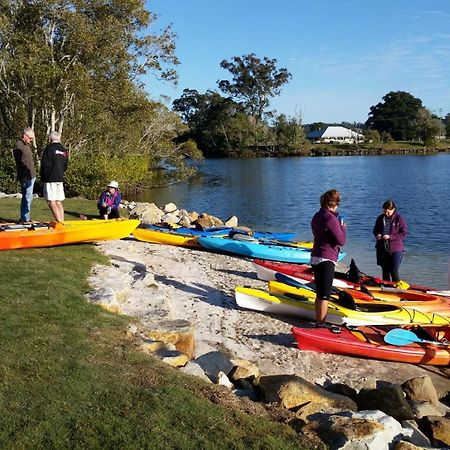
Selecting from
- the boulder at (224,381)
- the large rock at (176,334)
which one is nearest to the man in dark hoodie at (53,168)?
the large rock at (176,334)

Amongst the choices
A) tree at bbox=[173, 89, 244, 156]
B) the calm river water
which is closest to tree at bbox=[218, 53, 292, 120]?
tree at bbox=[173, 89, 244, 156]

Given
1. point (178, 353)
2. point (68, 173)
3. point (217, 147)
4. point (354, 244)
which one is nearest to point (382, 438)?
point (178, 353)

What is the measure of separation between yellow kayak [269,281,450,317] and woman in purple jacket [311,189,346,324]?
1.58m

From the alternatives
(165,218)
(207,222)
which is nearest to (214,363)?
(207,222)

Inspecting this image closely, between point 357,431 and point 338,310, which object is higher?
point 357,431

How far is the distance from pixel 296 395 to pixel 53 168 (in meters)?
7.74

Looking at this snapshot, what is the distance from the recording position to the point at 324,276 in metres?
7.96

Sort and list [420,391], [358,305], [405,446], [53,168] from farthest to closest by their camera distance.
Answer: [53,168] < [358,305] < [420,391] < [405,446]

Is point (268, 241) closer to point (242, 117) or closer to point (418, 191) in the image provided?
point (418, 191)

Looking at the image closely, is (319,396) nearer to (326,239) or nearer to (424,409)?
(424,409)

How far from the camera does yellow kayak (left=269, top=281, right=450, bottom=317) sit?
9.60 m

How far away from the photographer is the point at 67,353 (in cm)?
555

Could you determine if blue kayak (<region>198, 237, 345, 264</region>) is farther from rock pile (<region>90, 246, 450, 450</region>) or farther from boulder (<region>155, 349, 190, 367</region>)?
boulder (<region>155, 349, 190, 367</region>)

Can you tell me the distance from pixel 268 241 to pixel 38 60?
13725 mm
